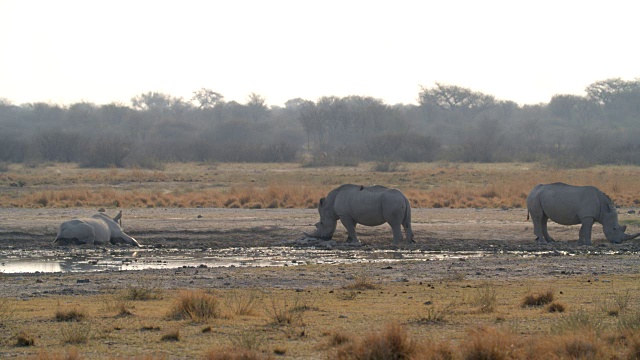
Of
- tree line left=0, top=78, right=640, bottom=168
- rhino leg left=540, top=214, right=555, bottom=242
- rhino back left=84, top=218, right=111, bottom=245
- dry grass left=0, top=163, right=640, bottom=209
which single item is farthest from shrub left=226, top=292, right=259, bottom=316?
tree line left=0, top=78, right=640, bottom=168

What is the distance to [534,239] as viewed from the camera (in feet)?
76.3

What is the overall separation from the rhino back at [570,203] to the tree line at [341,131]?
35444 millimetres

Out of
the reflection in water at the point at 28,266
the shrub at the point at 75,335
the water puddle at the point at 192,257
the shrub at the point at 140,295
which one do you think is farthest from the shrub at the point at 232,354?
the reflection in water at the point at 28,266

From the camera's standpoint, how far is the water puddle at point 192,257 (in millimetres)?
18609

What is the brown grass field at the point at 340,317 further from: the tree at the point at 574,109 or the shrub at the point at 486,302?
the tree at the point at 574,109

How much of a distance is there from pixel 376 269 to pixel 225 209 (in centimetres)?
1444

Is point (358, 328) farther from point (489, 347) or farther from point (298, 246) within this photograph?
point (298, 246)

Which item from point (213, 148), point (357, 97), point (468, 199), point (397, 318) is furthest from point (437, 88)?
point (397, 318)

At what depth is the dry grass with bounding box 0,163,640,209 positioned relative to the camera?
3288 cm

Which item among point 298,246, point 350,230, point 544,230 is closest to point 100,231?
point 298,246

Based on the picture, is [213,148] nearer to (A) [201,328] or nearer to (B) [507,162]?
(B) [507,162]

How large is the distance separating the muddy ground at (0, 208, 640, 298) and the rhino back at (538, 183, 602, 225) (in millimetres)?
682

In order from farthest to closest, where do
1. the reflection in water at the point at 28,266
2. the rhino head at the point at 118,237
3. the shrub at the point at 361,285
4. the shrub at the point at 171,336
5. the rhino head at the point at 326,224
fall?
the rhino head at the point at 326,224 < the rhino head at the point at 118,237 < the reflection in water at the point at 28,266 < the shrub at the point at 361,285 < the shrub at the point at 171,336

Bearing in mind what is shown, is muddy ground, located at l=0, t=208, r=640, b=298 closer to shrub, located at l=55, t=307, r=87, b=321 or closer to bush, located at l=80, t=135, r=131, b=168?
shrub, located at l=55, t=307, r=87, b=321
